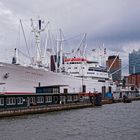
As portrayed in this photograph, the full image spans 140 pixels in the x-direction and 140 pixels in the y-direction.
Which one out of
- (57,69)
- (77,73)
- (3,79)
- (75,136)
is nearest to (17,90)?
(3,79)

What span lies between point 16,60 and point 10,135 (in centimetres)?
5862

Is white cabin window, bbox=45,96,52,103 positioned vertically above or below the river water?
above

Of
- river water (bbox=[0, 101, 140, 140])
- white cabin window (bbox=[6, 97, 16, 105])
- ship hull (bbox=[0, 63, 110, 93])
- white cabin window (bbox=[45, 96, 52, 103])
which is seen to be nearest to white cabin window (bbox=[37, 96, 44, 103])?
white cabin window (bbox=[45, 96, 52, 103])

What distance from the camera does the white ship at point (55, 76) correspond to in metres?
92.4

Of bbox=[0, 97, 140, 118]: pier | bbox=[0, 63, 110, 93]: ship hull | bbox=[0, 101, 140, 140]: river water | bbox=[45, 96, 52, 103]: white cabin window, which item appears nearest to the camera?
bbox=[0, 101, 140, 140]: river water

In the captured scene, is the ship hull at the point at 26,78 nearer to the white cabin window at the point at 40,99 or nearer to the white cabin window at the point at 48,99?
the white cabin window at the point at 40,99

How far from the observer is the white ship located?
303ft

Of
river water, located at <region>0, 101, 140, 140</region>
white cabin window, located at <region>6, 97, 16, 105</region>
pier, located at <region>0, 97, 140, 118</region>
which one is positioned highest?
white cabin window, located at <region>6, 97, 16, 105</region>

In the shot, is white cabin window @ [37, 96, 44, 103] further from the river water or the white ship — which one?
the river water

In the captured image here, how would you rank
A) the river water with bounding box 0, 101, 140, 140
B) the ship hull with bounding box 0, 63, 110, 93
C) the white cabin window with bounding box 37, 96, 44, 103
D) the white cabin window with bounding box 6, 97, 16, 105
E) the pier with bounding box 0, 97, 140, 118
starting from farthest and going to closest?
1. the ship hull with bounding box 0, 63, 110, 93
2. the white cabin window with bounding box 37, 96, 44, 103
3. the white cabin window with bounding box 6, 97, 16, 105
4. the pier with bounding box 0, 97, 140, 118
5. the river water with bounding box 0, 101, 140, 140

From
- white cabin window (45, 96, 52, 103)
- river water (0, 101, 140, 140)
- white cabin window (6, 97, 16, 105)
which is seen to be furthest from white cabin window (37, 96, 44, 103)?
river water (0, 101, 140, 140)

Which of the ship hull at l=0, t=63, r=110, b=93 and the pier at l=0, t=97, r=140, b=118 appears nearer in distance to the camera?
the pier at l=0, t=97, r=140, b=118

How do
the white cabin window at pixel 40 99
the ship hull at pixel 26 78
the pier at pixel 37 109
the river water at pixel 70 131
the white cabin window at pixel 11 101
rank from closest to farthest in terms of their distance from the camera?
the river water at pixel 70 131
the pier at pixel 37 109
the white cabin window at pixel 11 101
the white cabin window at pixel 40 99
the ship hull at pixel 26 78

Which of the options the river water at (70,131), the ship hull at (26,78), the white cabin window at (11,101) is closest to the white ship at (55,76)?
the ship hull at (26,78)
